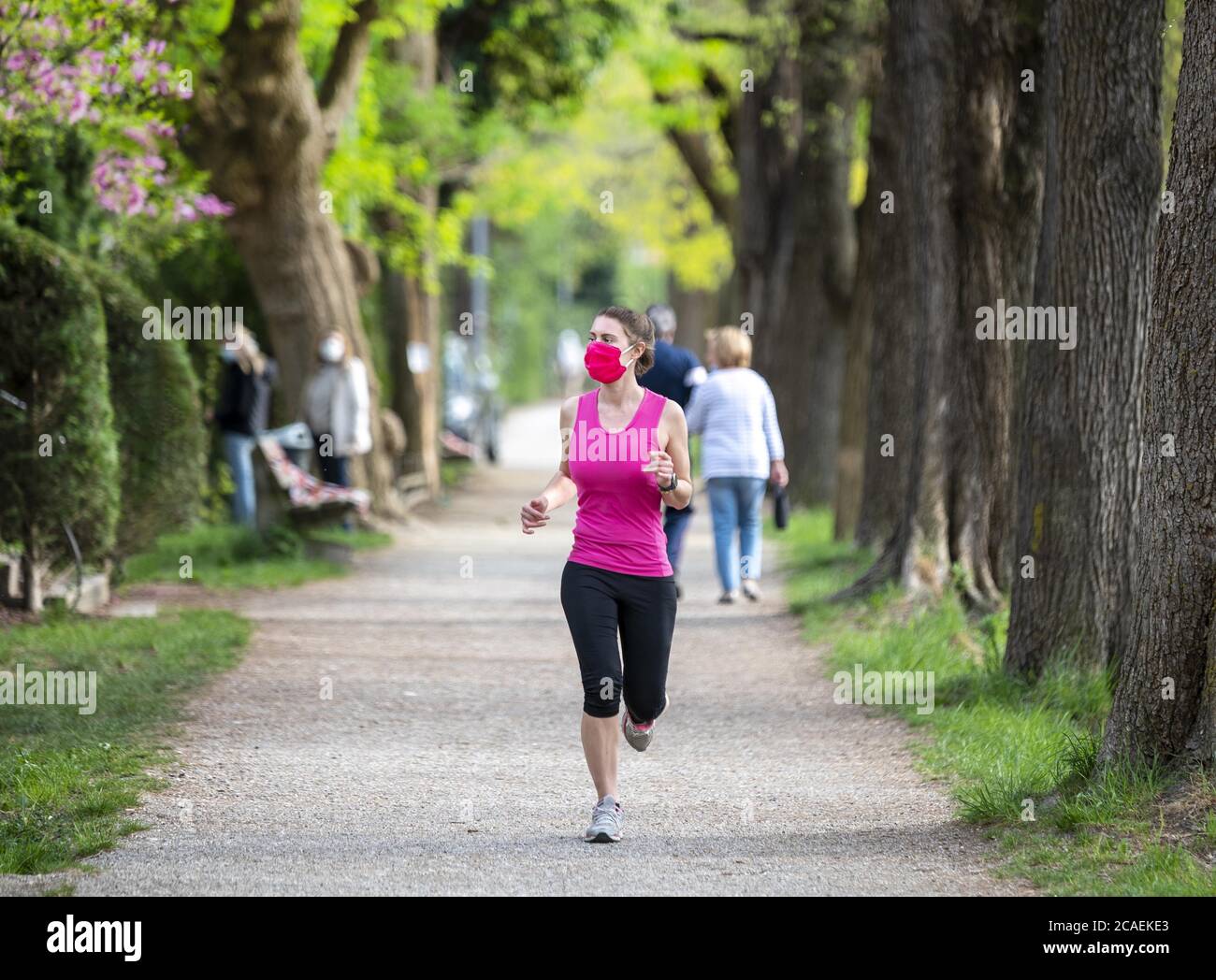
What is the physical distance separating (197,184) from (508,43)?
7.60 m

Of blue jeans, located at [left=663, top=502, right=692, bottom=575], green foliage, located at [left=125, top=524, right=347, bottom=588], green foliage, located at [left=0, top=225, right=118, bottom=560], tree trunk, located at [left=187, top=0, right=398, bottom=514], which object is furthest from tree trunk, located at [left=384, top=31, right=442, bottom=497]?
green foliage, located at [left=0, top=225, right=118, bottom=560]

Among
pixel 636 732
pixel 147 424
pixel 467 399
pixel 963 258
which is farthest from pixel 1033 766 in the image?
pixel 467 399

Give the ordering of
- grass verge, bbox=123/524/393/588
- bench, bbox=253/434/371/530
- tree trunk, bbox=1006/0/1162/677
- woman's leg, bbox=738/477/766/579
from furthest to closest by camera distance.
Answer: bench, bbox=253/434/371/530 → grass verge, bbox=123/524/393/588 → woman's leg, bbox=738/477/766/579 → tree trunk, bbox=1006/0/1162/677

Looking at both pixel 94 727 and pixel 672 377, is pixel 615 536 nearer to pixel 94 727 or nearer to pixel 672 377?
pixel 94 727

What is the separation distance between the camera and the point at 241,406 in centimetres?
1755

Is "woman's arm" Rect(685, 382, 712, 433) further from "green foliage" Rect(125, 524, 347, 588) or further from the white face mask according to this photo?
the white face mask

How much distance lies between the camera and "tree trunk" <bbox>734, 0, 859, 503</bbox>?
64.5ft

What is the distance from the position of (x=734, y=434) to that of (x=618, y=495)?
614 centimetres

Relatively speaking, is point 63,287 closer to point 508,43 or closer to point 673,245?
point 508,43

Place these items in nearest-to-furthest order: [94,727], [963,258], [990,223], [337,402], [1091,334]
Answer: [94,727] → [1091,334] → [990,223] → [963,258] → [337,402]

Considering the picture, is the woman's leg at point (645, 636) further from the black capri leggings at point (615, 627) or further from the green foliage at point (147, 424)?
the green foliage at point (147, 424)

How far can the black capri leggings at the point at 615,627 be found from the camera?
658cm

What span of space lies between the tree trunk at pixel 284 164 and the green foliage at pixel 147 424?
14.2 ft

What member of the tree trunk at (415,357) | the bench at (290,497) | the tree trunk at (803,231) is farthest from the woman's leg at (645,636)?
the tree trunk at (415,357)
